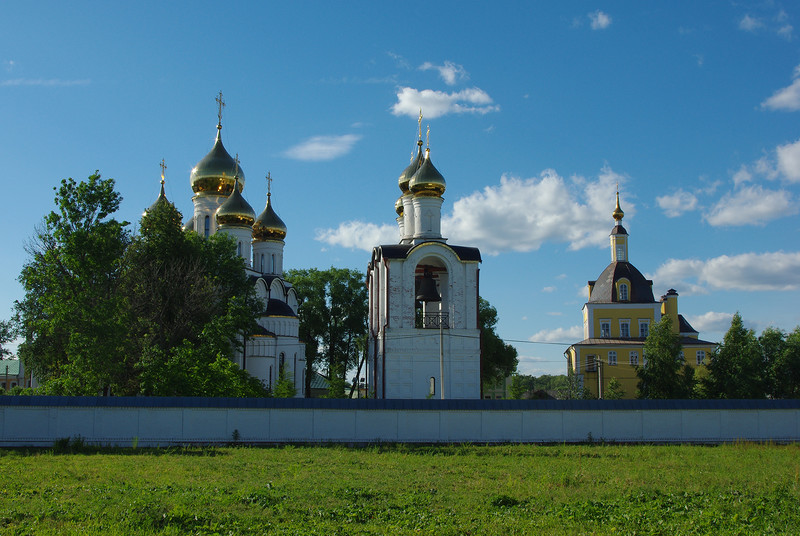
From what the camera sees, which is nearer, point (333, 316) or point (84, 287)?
point (84, 287)

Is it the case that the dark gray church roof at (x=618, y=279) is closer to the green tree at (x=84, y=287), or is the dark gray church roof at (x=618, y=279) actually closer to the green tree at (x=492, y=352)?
the green tree at (x=492, y=352)

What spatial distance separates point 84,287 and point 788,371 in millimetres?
29693

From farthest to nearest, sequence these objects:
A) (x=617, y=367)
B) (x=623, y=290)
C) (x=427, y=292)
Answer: (x=623, y=290) → (x=617, y=367) → (x=427, y=292)

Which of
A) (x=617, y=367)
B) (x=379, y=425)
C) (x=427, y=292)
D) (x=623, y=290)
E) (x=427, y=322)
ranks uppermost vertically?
(x=623, y=290)

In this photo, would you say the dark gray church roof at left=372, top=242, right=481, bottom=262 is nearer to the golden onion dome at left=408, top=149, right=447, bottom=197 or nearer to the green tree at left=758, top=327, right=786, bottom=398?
the golden onion dome at left=408, top=149, right=447, bottom=197

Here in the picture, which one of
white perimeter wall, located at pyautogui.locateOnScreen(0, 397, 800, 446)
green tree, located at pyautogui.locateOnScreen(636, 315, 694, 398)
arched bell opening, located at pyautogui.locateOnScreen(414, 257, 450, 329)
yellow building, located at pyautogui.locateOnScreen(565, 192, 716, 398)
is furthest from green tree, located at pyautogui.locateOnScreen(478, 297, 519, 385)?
white perimeter wall, located at pyautogui.locateOnScreen(0, 397, 800, 446)

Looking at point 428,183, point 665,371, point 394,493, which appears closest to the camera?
point 394,493

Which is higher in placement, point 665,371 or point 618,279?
point 618,279

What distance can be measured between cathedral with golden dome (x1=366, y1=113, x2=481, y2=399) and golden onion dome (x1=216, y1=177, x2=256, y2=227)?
10.5 m

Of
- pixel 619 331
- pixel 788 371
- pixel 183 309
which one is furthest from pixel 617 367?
pixel 183 309

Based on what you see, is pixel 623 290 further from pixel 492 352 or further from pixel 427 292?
pixel 427 292

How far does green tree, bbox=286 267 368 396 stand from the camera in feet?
152

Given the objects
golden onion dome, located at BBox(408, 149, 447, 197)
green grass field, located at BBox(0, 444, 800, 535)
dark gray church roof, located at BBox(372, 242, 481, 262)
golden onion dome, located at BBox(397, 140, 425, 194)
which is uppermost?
golden onion dome, located at BBox(397, 140, 425, 194)

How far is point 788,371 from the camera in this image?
3372 cm
